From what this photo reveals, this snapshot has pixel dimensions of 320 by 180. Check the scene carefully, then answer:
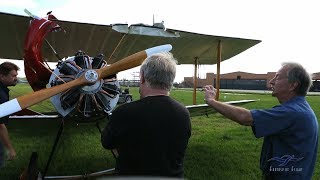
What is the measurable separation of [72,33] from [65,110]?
2.33 meters

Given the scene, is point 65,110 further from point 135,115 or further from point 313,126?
point 313,126

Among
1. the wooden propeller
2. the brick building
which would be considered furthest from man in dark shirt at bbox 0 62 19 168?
the brick building

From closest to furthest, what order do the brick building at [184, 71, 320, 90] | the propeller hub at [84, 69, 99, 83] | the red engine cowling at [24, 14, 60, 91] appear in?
the propeller hub at [84, 69, 99, 83] < the red engine cowling at [24, 14, 60, 91] < the brick building at [184, 71, 320, 90]

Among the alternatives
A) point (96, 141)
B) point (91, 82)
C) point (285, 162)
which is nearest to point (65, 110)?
point (91, 82)

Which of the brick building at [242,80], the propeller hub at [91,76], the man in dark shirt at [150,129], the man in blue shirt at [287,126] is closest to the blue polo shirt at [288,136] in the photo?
the man in blue shirt at [287,126]

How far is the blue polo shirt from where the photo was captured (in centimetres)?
265

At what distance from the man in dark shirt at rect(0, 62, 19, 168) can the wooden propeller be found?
0.30 metres

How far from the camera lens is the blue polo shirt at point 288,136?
2.65 meters

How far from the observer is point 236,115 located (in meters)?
2.69

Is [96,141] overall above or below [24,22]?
below

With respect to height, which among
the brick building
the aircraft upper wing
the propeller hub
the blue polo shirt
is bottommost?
the brick building

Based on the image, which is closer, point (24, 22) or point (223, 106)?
point (223, 106)

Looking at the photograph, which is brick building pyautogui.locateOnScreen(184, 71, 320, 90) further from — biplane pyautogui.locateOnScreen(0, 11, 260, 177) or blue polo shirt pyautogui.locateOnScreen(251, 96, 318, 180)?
blue polo shirt pyautogui.locateOnScreen(251, 96, 318, 180)

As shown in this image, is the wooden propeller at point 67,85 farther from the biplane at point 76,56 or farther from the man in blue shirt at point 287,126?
the man in blue shirt at point 287,126
